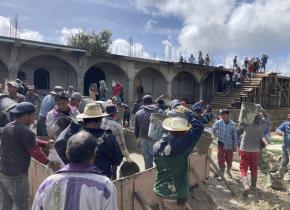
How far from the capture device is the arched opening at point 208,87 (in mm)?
29172

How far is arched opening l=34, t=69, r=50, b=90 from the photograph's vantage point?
20.0 metres

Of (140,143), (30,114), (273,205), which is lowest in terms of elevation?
(273,205)

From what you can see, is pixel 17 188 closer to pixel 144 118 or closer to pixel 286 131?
pixel 144 118

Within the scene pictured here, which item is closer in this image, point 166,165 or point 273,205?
point 166,165

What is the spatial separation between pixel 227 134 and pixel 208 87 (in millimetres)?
22283

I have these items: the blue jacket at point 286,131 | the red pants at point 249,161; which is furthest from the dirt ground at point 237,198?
the blue jacket at point 286,131

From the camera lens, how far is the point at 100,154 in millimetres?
3633

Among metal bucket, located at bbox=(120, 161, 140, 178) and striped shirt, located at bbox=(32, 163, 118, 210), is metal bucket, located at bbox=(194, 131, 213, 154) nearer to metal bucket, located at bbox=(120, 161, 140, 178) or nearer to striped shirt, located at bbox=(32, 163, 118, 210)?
metal bucket, located at bbox=(120, 161, 140, 178)

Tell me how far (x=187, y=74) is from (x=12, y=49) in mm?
15416

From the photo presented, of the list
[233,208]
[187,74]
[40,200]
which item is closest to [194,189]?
[233,208]

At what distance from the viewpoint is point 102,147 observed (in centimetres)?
360

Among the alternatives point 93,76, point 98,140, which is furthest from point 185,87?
point 98,140

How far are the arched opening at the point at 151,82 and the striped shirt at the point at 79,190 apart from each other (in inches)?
888

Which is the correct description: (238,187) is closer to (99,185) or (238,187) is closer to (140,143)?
(140,143)
